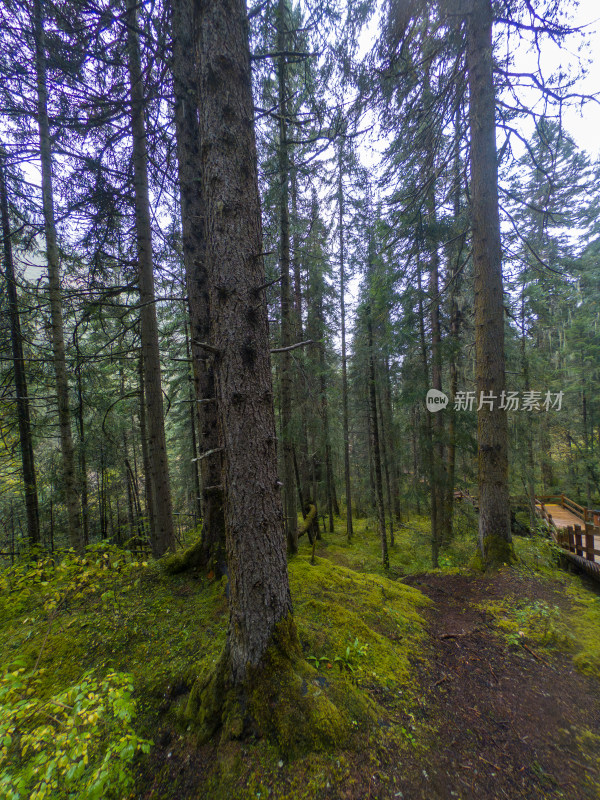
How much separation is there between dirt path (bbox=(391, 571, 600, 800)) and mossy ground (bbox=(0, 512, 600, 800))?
62mm

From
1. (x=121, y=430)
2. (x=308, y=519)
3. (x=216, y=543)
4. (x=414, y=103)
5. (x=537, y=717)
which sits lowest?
(x=308, y=519)

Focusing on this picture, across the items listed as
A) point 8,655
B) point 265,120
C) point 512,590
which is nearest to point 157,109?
point 265,120

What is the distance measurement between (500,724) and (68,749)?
3157 millimetres

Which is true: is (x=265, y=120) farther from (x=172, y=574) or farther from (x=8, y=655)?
(x=8, y=655)

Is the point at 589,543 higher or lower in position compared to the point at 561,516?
higher

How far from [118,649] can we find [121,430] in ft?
33.7

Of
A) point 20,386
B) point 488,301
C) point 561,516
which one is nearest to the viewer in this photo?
point 488,301

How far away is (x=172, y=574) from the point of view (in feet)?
13.9

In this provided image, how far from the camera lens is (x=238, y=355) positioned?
88.4 inches

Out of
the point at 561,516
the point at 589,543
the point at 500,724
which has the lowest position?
the point at 561,516

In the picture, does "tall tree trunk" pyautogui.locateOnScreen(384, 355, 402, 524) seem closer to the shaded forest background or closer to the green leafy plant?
the shaded forest background

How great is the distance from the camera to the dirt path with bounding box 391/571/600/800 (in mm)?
1843

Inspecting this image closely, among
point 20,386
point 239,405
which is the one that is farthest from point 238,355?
point 20,386

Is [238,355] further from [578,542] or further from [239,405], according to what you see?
[578,542]
